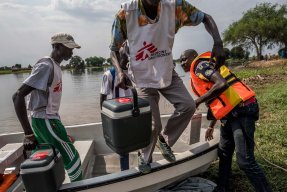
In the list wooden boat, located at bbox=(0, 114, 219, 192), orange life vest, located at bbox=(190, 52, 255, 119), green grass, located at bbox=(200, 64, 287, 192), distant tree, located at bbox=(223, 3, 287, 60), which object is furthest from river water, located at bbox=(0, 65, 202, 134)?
distant tree, located at bbox=(223, 3, 287, 60)

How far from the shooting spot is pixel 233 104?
2.77m

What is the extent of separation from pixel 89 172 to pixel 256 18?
157ft

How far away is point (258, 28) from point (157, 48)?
141 ft

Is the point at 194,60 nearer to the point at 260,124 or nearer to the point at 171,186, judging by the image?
the point at 171,186

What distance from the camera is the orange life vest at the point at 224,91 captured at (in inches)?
109

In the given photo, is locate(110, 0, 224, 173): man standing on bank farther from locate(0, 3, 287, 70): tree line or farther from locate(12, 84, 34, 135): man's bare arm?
locate(0, 3, 287, 70): tree line

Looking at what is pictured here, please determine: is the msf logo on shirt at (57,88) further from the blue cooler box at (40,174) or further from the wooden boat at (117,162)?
A: the wooden boat at (117,162)

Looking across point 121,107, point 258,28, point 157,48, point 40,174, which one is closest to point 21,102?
point 40,174

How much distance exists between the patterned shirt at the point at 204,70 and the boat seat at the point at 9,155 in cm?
221

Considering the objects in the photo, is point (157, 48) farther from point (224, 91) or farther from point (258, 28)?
point (258, 28)

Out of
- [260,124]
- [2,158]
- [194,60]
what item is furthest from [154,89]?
[260,124]

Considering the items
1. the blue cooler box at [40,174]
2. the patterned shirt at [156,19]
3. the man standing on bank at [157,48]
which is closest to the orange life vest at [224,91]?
the man standing on bank at [157,48]

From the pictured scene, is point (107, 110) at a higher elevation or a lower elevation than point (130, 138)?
higher

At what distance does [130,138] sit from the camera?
2.16 meters
